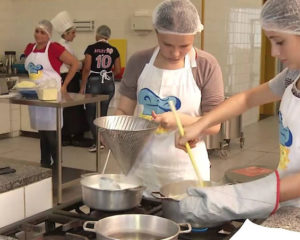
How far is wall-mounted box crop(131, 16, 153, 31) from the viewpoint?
5293mm

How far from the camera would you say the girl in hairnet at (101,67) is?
16.4ft

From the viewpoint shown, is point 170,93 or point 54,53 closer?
point 170,93

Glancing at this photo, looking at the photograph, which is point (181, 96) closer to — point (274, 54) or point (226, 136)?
point (274, 54)

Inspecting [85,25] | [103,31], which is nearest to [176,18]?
[103,31]

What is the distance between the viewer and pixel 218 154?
4.97 m

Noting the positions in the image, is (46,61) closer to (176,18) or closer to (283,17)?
(176,18)

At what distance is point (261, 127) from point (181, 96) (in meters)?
4.96

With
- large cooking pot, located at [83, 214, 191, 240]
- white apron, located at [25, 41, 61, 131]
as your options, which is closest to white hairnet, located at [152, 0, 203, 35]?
large cooking pot, located at [83, 214, 191, 240]

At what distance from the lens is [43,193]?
1.66 meters

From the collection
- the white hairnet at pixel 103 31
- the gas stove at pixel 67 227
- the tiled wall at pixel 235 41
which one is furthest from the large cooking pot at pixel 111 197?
the tiled wall at pixel 235 41

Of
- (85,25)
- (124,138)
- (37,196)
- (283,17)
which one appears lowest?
(37,196)

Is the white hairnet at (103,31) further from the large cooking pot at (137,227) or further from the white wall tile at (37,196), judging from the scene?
the large cooking pot at (137,227)

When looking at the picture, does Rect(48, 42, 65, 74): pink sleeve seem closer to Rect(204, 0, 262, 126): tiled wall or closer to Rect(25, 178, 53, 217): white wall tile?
Rect(204, 0, 262, 126): tiled wall

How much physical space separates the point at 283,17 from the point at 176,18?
20.1 inches
